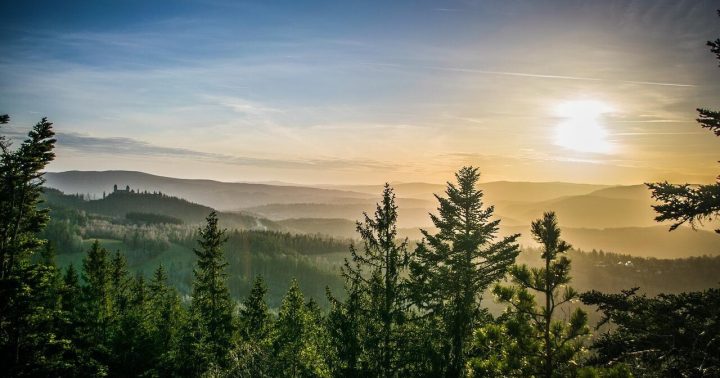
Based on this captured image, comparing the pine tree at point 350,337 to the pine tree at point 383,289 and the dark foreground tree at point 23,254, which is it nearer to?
the pine tree at point 383,289

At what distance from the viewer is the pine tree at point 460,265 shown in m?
19.2

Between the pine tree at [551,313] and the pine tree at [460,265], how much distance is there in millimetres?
3472

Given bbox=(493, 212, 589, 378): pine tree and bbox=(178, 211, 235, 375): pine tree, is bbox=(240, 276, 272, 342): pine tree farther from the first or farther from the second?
bbox=(493, 212, 589, 378): pine tree

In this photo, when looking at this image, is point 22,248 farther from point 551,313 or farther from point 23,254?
point 551,313

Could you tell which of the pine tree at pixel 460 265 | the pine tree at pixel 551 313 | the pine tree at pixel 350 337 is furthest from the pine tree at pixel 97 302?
the pine tree at pixel 551 313

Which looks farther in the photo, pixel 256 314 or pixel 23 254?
pixel 256 314

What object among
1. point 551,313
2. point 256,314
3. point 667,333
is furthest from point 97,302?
point 667,333

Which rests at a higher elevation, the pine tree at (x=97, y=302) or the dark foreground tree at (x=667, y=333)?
the dark foreground tree at (x=667, y=333)

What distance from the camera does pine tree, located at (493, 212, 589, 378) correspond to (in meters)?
14.2

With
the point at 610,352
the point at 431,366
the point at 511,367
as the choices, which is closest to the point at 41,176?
the point at 431,366

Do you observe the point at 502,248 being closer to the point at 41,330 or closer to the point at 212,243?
the point at 212,243

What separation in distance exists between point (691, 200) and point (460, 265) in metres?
12.6

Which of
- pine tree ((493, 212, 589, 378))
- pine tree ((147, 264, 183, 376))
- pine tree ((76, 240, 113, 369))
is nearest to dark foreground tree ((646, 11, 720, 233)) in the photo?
pine tree ((493, 212, 589, 378))

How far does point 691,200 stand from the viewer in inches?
392
